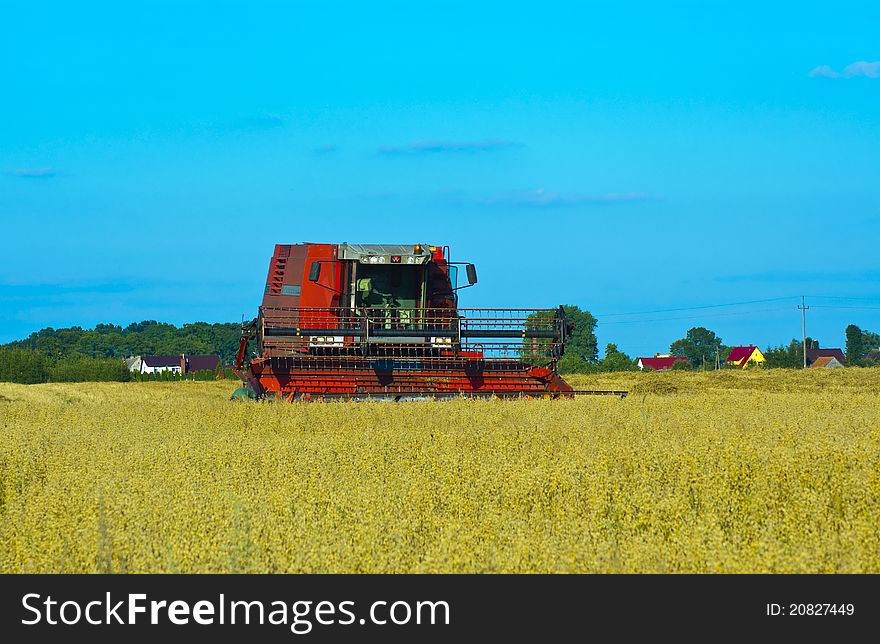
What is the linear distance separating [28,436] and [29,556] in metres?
4.76

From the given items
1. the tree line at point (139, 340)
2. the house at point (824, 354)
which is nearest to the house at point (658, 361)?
the house at point (824, 354)

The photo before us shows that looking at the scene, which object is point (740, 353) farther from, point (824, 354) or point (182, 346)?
point (182, 346)

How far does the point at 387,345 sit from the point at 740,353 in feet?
316

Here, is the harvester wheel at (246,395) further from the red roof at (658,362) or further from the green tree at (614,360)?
the red roof at (658,362)

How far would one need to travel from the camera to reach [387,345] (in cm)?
1539

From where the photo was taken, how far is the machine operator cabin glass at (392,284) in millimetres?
16984

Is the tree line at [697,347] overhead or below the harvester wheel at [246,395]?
overhead

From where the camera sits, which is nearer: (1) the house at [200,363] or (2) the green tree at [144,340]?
(1) the house at [200,363]

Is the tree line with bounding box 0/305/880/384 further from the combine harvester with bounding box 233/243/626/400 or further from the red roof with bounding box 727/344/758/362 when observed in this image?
the combine harvester with bounding box 233/243/626/400

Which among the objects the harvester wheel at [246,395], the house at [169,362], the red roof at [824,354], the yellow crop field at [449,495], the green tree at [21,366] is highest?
the house at [169,362]

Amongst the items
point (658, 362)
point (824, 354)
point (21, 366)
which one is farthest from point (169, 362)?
point (21, 366)

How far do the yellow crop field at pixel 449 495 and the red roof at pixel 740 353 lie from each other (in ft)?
324
